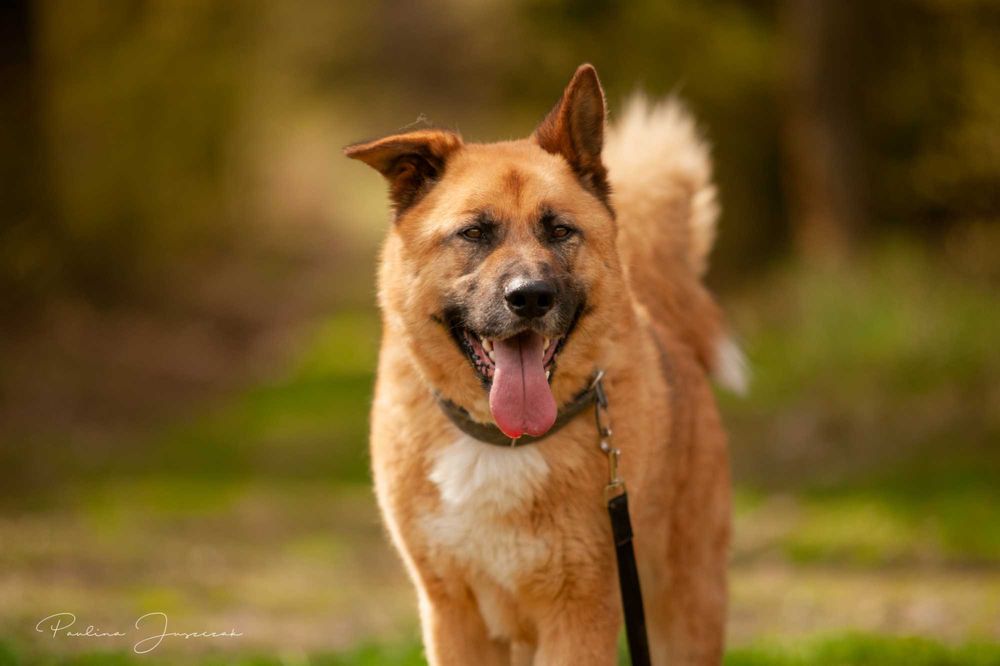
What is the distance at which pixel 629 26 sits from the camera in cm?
1335

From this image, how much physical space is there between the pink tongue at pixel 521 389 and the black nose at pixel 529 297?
14 cm

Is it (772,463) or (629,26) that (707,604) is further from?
(629,26)

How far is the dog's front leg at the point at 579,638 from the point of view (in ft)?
11.5

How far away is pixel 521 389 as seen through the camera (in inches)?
138

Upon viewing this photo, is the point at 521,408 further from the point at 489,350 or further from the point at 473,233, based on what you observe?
the point at 473,233

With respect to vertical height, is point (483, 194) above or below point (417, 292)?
above

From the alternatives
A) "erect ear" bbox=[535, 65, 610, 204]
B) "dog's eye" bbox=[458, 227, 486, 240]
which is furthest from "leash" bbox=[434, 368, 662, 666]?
"erect ear" bbox=[535, 65, 610, 204]

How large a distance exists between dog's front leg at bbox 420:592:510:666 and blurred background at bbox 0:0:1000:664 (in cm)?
121

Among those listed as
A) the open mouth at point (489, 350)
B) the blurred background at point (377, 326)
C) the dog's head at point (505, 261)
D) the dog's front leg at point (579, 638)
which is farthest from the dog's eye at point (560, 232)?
the blurred background at point (377, 326)

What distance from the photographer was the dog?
3.53 m

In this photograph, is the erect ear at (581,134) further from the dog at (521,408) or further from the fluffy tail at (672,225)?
the fluffy tail at (672,225)

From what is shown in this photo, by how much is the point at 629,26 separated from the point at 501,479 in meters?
10.7

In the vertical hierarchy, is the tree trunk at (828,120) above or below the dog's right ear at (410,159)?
above

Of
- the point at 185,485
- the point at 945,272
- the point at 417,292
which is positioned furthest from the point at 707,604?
the point at 945,272
